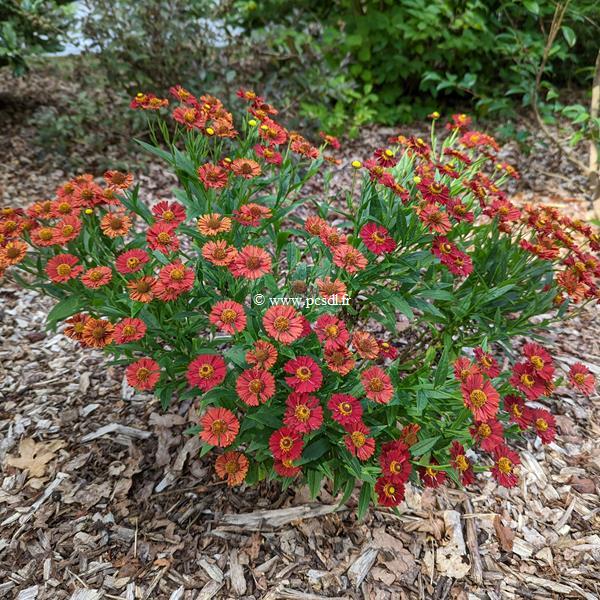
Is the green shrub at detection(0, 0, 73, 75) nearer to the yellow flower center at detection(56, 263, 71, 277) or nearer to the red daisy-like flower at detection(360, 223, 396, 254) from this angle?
the yellow flower center at detection(56, 263, 71, 277)

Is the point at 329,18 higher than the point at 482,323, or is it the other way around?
the point at 329,18

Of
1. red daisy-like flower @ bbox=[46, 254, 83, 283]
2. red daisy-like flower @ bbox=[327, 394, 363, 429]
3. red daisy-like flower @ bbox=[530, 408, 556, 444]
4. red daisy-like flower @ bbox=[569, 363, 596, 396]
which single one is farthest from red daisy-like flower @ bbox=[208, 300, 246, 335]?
red daisy-like flower @ bbox=[569, 363, 596, 396]

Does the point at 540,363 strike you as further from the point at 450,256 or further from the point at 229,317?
the point at 229,317

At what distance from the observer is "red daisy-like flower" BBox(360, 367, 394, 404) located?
1381 mm

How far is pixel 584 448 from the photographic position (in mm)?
2258

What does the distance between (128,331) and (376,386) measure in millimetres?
695

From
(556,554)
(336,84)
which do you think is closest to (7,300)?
(556,554)

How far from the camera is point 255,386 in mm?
1374

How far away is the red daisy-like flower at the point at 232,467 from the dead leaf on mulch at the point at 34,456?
90 centimetres

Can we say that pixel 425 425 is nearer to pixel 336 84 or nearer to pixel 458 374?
pixel 458 374

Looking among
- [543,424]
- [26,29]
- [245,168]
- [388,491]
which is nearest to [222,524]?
[388,491]

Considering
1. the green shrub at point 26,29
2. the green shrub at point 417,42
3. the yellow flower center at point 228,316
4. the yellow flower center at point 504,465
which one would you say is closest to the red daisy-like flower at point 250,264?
the yellow flower center at point 228,316

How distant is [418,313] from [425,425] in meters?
1.43

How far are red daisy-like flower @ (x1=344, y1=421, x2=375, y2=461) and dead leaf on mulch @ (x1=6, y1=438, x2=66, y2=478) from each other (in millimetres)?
1341
